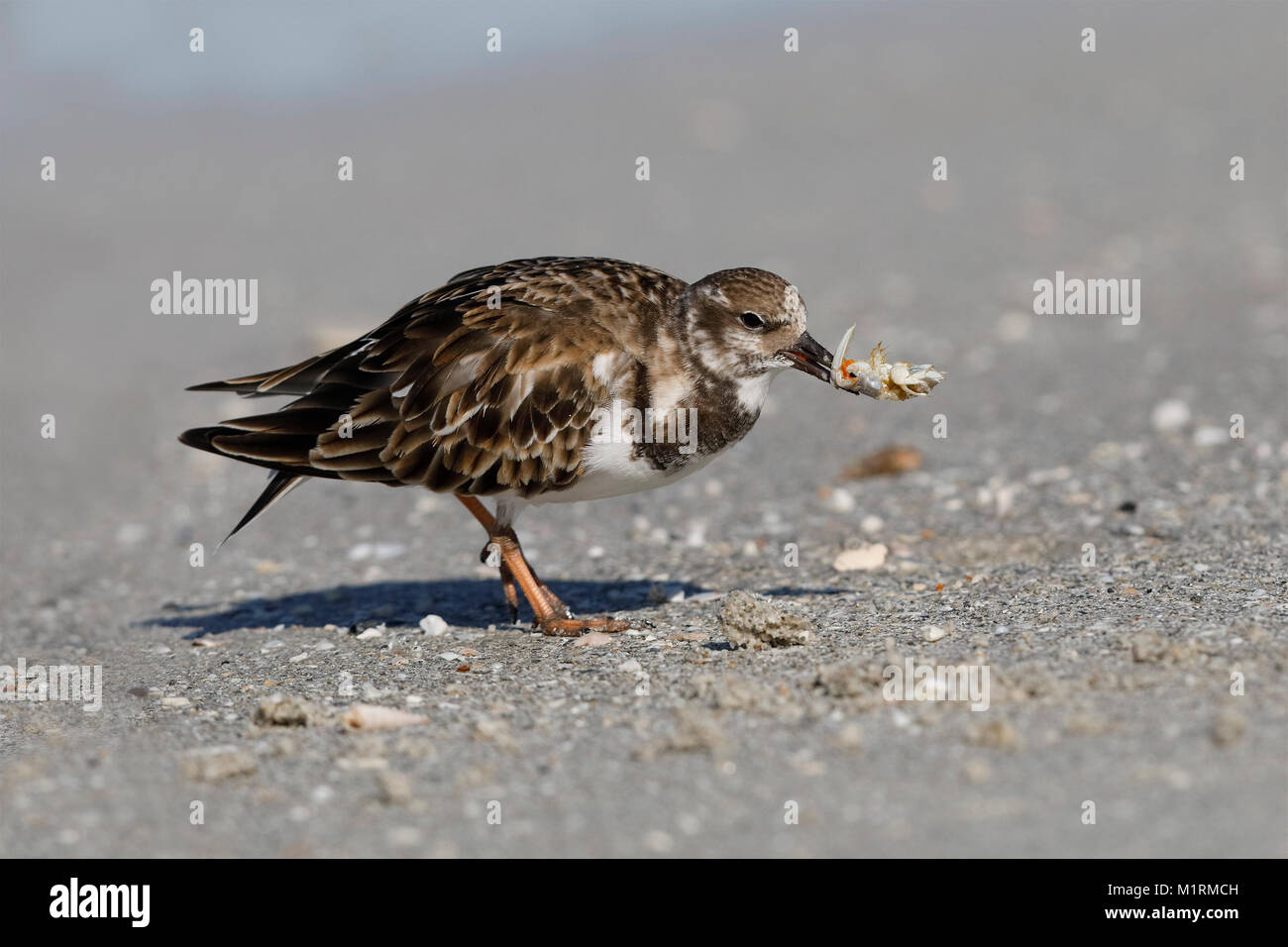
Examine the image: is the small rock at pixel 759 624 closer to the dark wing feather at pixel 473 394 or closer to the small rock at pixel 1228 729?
the dark wing feather at pixel 473 394

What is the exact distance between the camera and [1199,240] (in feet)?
41.9

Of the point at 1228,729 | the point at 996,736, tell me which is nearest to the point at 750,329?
the point at 996,736

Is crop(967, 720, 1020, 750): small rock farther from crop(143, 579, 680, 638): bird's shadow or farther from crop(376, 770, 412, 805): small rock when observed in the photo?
crop(143, 579, 680, 638): bird's shadow

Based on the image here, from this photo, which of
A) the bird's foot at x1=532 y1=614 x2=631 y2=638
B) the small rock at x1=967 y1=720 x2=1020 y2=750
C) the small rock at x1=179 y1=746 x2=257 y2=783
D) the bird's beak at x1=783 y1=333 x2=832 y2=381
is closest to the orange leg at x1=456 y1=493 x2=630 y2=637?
the bird's foot at x1=532 y1=614 x2=631 y2=638

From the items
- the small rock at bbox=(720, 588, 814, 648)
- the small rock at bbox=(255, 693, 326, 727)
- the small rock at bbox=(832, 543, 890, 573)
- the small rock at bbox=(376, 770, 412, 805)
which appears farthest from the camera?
the small rock at bbox=(832, 543, 890, 573)

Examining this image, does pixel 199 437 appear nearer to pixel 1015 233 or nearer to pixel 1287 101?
pixel 1015 233

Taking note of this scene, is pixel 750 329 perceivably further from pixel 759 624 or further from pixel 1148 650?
pixel 1148 650

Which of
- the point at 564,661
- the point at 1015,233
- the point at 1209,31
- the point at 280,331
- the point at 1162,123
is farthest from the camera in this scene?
the point at 1209,31

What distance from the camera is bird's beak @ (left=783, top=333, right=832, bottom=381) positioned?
5848 millimetres

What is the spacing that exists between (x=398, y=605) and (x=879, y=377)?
8.65 ft

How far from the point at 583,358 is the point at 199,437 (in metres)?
1.74
